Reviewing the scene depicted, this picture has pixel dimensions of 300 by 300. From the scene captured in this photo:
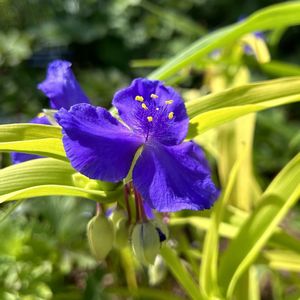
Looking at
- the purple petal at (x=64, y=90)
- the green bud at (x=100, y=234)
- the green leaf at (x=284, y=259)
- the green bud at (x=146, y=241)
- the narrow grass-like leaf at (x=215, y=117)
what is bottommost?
the green leaf at (x=284, y=259)

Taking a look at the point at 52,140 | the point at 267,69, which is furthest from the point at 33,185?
the point at 267,69

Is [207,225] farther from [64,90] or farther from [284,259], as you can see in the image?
→ [64,90]

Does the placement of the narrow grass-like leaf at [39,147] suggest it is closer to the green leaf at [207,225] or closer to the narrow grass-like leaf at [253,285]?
the green leaf at [207,225]

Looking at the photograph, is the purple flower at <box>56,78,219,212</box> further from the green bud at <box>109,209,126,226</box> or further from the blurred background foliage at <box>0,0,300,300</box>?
the blurred background foliage at <box>0,0,300,300</box>

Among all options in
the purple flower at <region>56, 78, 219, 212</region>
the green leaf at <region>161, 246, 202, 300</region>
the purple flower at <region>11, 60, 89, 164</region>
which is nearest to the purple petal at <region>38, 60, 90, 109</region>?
the purple flower at <region>11, 60, 89, 164</region>

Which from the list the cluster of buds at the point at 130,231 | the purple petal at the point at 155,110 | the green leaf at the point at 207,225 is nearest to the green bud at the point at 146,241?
the cluster of buds at the point at 130,231

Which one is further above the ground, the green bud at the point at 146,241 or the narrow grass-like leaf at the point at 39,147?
the narrow grass-like leaf at the point at 39,147

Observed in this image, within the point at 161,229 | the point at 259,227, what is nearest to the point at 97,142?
the point at 161,229
